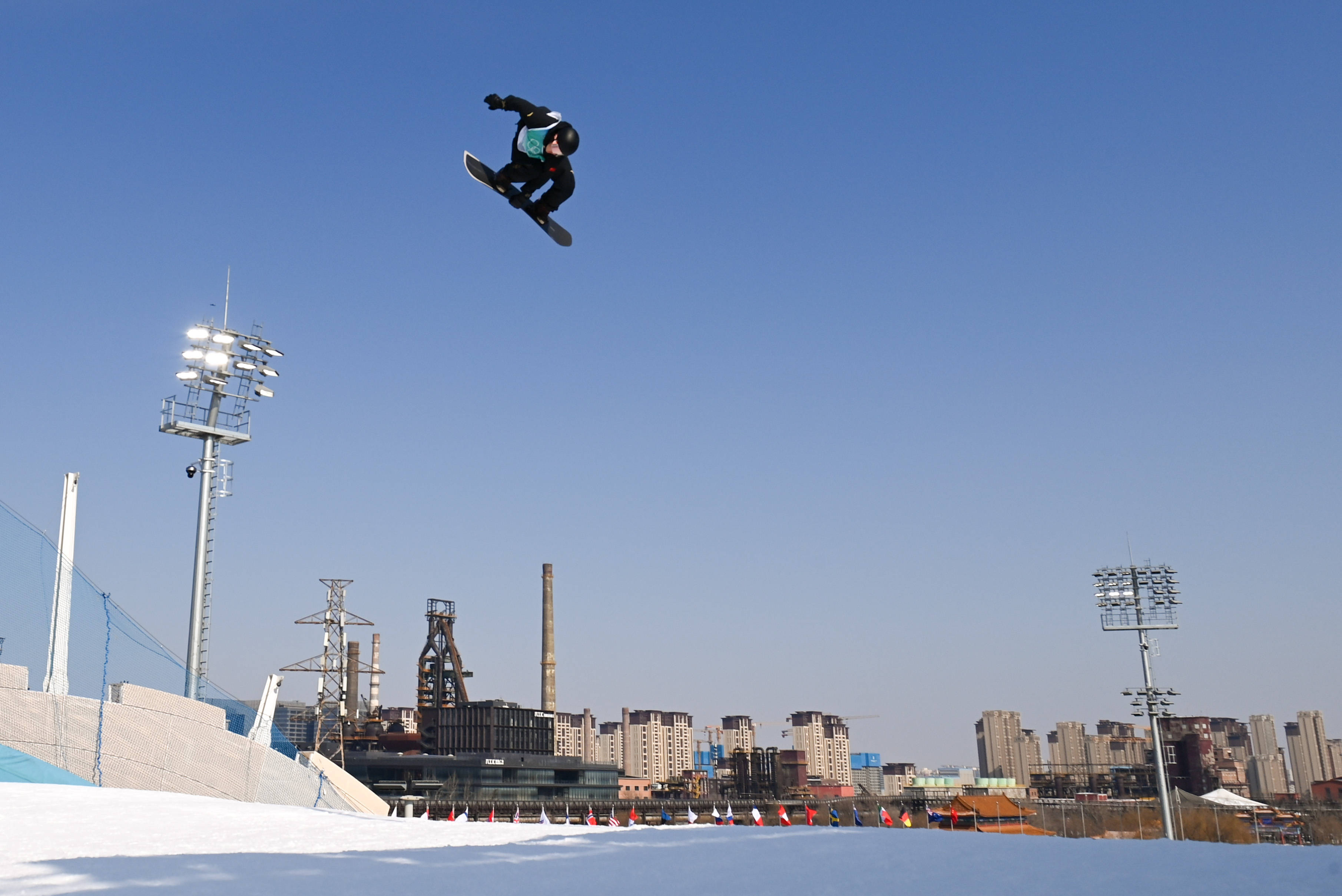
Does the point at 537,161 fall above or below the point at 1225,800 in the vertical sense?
above

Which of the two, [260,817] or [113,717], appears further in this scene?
[113,717]

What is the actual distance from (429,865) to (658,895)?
3195 mm

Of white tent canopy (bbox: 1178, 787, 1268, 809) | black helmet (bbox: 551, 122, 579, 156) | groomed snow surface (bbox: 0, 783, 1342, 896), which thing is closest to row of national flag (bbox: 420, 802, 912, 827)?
groomed snow surface (bbox: 0, 783, 1342, 896)

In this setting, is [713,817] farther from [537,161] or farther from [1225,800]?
[537,161]

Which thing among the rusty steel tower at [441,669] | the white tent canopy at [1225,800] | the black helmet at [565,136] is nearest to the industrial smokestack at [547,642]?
the rusty steel tower at [441,669]

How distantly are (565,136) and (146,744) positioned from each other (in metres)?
23.2

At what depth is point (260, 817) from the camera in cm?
1608

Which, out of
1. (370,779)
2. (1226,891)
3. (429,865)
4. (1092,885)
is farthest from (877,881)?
(370,779)

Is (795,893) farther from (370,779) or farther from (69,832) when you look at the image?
(370,779)

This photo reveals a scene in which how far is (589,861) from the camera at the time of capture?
36.8ft

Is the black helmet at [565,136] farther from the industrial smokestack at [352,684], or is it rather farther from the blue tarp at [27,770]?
the industrial smokestack at [352,684]

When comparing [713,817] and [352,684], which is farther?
[352,684]

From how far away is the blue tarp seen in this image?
21.0 meters

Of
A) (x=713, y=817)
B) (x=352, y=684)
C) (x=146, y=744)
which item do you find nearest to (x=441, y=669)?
(x=352, y=684)
